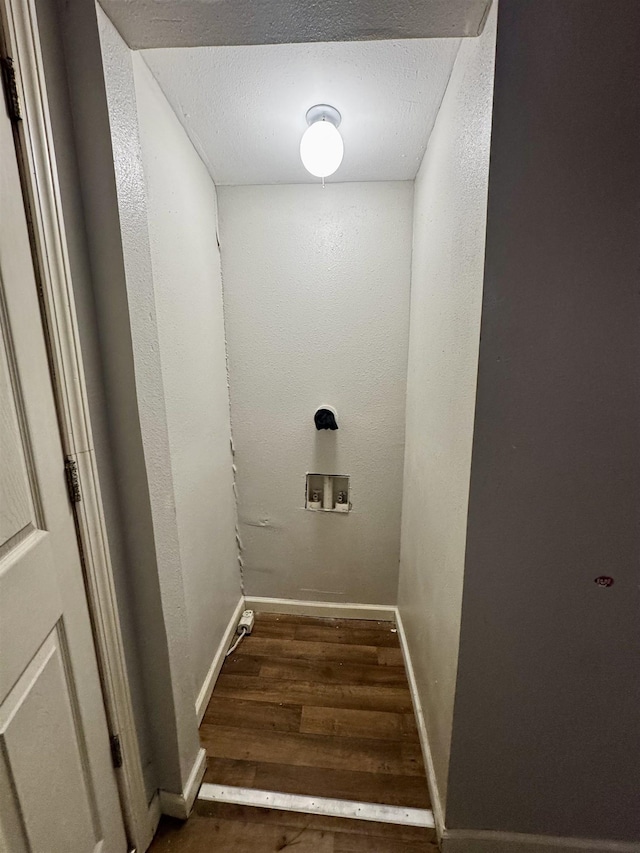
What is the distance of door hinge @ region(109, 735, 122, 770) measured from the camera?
89cm

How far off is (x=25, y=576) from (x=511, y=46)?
134cm

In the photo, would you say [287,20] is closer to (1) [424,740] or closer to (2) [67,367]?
(2) [67,367]

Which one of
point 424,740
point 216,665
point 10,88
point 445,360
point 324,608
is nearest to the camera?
point 10,88

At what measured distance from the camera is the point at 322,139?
3.69 feet

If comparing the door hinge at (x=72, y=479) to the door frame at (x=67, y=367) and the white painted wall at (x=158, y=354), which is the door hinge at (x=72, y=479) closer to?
the door frame at (x=67, y=367)

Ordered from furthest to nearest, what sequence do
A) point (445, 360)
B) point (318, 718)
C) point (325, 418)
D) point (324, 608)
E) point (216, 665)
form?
point (324, 608) < point (325, 418) < point (216, 665) < point (318, 718) < point (445, 360)

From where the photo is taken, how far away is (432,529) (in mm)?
1171

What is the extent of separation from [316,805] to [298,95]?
2.23 metres

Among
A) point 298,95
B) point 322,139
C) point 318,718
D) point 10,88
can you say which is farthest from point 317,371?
point 318,718

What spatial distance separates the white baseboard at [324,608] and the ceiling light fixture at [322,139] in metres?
2.01

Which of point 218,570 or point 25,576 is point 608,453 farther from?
point 218,570

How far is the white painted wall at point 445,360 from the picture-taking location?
782 mm

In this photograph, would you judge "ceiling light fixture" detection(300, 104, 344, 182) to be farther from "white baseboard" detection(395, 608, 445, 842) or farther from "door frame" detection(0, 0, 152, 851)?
"white baseboard" detection(395, 608, 445, 842)

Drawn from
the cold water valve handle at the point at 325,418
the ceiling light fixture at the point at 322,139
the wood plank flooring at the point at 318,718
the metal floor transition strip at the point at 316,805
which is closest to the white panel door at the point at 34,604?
the metal floor transition strip at the point at 316,805
